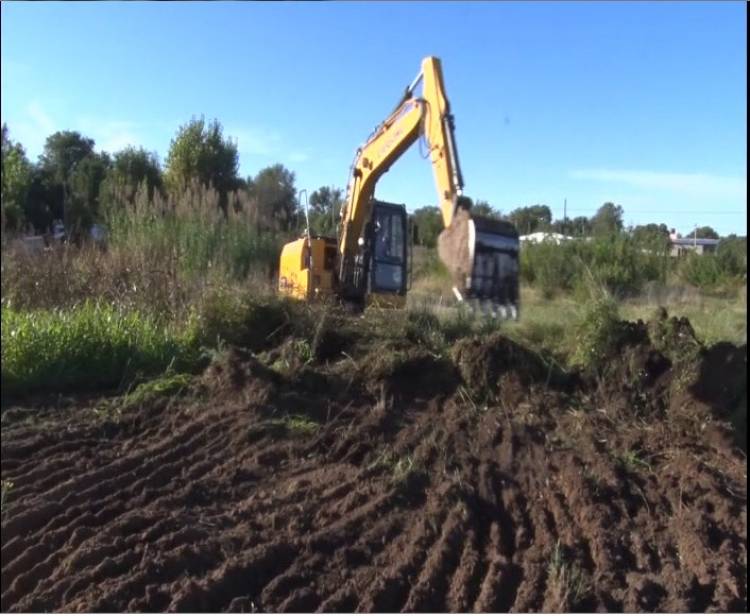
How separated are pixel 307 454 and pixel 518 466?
5.11ft

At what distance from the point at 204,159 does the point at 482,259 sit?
45.2ft

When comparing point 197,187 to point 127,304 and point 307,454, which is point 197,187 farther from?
point 307,454

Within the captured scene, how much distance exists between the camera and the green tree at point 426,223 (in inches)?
512

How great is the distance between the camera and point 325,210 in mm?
16375

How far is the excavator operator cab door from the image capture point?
13.6 m

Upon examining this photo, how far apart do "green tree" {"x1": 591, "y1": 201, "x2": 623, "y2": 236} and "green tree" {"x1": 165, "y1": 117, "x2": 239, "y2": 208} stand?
766cm

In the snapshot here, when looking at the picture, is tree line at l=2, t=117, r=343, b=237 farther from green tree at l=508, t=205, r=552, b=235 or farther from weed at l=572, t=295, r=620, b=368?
weed at l=572, t=295, r=620, b=368

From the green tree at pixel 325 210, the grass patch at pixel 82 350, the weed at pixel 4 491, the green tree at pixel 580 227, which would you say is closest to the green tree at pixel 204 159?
the green tree at pixel 325 210

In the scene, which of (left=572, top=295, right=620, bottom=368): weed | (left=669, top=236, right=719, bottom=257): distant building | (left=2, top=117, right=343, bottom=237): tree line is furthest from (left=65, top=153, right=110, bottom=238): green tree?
(left=669, top=236, right=719, bottom=257): distant building

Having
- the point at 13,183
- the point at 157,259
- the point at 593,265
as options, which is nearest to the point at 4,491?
the point at 13,183

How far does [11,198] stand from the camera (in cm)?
750

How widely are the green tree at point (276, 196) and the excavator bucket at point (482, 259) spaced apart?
9.16 m

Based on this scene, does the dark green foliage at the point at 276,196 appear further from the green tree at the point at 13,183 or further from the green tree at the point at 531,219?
the green tree at the point at 13,183

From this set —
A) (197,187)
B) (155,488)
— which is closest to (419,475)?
(155,488)
